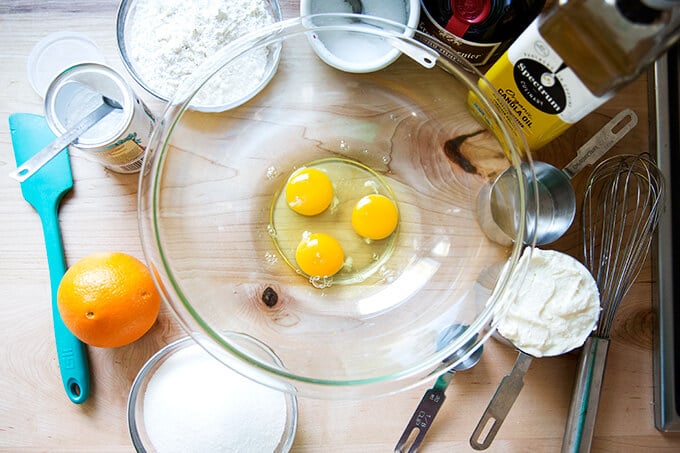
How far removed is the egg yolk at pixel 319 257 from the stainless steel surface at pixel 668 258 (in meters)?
0.61

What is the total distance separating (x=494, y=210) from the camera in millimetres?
984

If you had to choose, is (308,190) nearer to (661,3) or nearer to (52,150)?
(52,150)

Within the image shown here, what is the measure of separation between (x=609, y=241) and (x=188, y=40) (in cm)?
86

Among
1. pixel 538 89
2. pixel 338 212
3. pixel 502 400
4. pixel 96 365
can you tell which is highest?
pixel 538 89

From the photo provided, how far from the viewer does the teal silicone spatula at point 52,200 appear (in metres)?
1.04

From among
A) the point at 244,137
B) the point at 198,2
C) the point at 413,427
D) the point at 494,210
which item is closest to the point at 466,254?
the point at 494,210

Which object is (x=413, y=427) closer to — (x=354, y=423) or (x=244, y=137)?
(x=354, y=423)

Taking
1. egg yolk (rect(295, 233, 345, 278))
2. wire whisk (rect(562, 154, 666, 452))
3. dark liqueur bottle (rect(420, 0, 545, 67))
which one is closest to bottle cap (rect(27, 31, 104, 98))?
egg yolk (rect(295, 233, 345, 278))

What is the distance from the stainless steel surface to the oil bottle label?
26cm

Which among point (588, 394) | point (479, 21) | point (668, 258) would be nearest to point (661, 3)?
point (479, 21)

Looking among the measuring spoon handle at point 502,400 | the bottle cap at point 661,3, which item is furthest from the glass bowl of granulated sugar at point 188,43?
the measuring spoon handle at point 502,400

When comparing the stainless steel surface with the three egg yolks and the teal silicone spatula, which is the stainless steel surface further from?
the teal silicone spatula

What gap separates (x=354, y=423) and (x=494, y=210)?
47 cm

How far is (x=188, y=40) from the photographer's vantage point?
3.28ft
